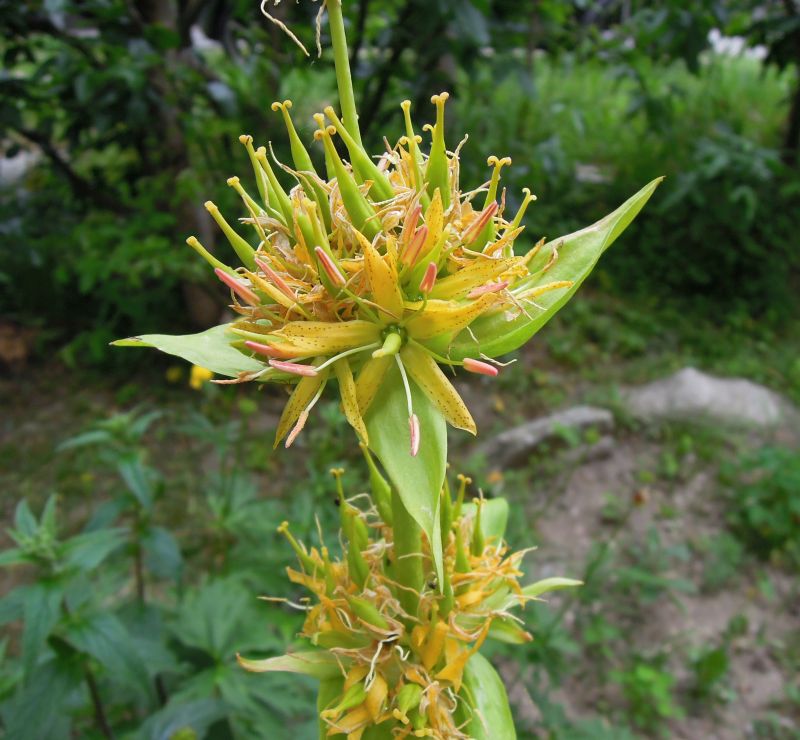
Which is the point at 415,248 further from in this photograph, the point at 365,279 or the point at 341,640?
the point at 341,640

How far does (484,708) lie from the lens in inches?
37.8

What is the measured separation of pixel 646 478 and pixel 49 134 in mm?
3750

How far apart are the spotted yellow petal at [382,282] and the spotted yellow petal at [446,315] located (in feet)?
0.06

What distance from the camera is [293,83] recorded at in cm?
370

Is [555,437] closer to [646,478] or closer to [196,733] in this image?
[646,478]

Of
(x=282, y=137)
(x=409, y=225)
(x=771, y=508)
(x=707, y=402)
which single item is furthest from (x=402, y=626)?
(x=707, y=402)

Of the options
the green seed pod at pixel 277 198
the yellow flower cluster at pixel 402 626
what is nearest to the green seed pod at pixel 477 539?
the yellow flower cluster at pixel 402 626

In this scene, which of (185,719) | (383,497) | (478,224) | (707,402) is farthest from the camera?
(707,402)

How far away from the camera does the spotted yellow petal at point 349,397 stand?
72 centimetres

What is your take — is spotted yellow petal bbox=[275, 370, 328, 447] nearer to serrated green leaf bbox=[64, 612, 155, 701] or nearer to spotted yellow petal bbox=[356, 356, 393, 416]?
spotted yellow petal bbox=[356, 356, 393, 416]

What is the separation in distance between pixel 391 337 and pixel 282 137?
110 inches

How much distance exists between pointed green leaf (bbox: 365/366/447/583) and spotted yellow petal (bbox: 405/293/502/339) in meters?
0.07

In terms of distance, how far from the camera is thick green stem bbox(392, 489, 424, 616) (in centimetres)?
92

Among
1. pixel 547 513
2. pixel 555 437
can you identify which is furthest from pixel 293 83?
pixel 547 513
